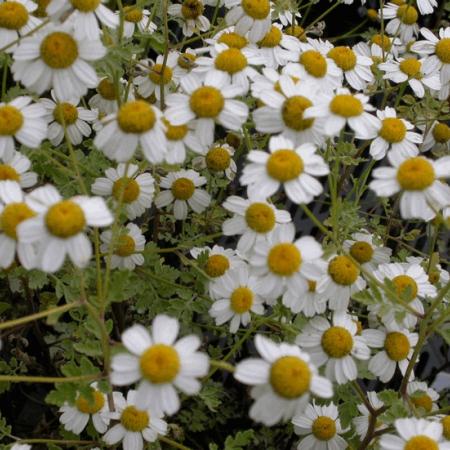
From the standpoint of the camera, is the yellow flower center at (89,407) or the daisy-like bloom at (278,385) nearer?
the daisy-like bloom at (278,385)

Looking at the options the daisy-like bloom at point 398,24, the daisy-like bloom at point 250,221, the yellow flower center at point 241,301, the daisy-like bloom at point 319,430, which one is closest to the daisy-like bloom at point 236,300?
the yellow flower center at point 241,301

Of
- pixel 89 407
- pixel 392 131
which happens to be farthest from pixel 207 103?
pixel 89 407

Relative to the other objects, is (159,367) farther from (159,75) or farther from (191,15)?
(191,15)

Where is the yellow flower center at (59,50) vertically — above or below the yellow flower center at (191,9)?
above

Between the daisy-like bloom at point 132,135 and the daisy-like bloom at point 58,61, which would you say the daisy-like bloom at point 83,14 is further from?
the daisy-like bloom at point 132,135

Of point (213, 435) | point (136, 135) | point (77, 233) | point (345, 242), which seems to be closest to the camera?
point (77, 233)

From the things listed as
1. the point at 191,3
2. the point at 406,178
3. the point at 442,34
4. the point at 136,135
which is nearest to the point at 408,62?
the point at 442,34

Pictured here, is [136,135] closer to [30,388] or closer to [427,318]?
[427,318]
